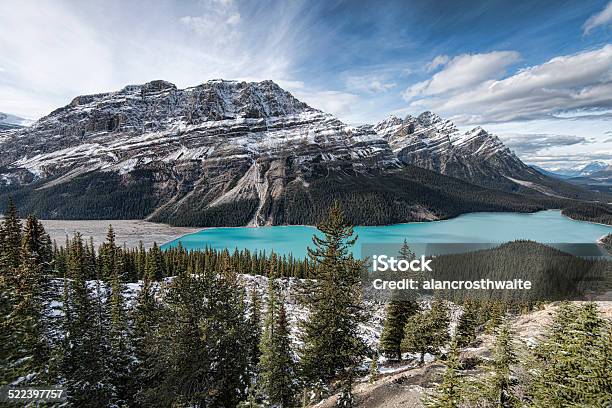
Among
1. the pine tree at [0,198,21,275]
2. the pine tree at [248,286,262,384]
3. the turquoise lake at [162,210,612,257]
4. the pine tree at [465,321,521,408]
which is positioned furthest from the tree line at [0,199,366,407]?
the turquoise lake at [162,210,612,257]

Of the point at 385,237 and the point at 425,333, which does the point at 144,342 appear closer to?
the point at 425,333

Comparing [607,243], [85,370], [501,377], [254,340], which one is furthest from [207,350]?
[607,243]

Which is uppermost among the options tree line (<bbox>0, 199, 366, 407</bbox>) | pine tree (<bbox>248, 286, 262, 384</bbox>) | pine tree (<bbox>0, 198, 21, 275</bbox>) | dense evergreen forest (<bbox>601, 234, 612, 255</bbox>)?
pine tree (<bbox>0, 198, 21, 275</bbox>)

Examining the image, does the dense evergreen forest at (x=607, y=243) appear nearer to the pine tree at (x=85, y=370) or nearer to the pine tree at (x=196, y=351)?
the pine tree at (x=196, y=351)

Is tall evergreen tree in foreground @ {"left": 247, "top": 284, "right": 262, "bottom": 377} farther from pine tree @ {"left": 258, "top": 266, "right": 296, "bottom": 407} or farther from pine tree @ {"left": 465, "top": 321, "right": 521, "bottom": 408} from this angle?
pine tree @ {"left": 465, "top": 321, "right": 521, "bottom": 408}

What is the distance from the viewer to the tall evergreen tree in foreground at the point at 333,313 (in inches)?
650

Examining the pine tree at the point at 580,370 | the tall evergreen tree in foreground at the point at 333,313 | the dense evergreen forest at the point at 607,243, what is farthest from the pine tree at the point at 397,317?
the dense evergreen forest at the point at 607,243

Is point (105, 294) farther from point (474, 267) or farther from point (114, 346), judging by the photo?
point (474, 267)

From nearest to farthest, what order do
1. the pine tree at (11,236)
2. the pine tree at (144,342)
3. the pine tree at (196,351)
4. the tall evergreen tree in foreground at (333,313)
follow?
1. the pine tree at (196,351)
2. the tall evergreen tree in foreground at (333,313)
3. the pine tree at (144,342)
4. the pine tree at (11,236)

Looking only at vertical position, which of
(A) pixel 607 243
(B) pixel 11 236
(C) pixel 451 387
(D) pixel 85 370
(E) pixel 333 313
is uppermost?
(B) pixel 11 236

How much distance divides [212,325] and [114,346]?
1346 centimetres

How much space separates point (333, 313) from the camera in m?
16.5

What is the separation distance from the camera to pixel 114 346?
2403 cm

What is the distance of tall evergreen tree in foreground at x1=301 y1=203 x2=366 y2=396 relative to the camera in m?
16.5
